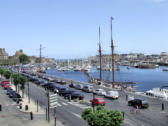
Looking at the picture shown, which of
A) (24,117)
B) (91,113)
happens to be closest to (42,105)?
(24,117)

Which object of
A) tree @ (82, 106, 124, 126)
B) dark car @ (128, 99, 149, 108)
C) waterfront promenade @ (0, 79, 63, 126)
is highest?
tree @ (82, 106, 124, 126)

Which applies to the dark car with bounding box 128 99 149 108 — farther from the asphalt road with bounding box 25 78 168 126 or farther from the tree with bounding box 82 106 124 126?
the tree with bounding box 82 106 124 126

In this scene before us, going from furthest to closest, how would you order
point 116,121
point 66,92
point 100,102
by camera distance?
point 66,92, point 100,102, point 116,121

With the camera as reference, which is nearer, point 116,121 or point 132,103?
point 116,121

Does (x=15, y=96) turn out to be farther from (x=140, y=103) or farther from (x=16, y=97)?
(x=140, y=103)

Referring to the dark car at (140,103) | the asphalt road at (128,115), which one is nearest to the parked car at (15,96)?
the asphalt road at (128,115)

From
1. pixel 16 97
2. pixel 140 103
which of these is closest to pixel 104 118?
pixel 140 103

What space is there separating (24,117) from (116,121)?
1476 cm

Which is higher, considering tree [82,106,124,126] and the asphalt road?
tree [82,106,124,126]

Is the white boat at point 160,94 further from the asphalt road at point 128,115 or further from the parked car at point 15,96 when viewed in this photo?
the parked car at point 15,96

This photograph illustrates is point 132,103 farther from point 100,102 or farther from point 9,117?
point 9,117

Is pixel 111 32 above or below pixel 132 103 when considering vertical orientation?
above

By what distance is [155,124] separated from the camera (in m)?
22.6

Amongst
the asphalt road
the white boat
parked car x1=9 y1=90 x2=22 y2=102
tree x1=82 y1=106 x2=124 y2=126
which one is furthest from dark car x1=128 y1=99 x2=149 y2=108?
parked car x1=9 y1=90 x2=22 y2=102
